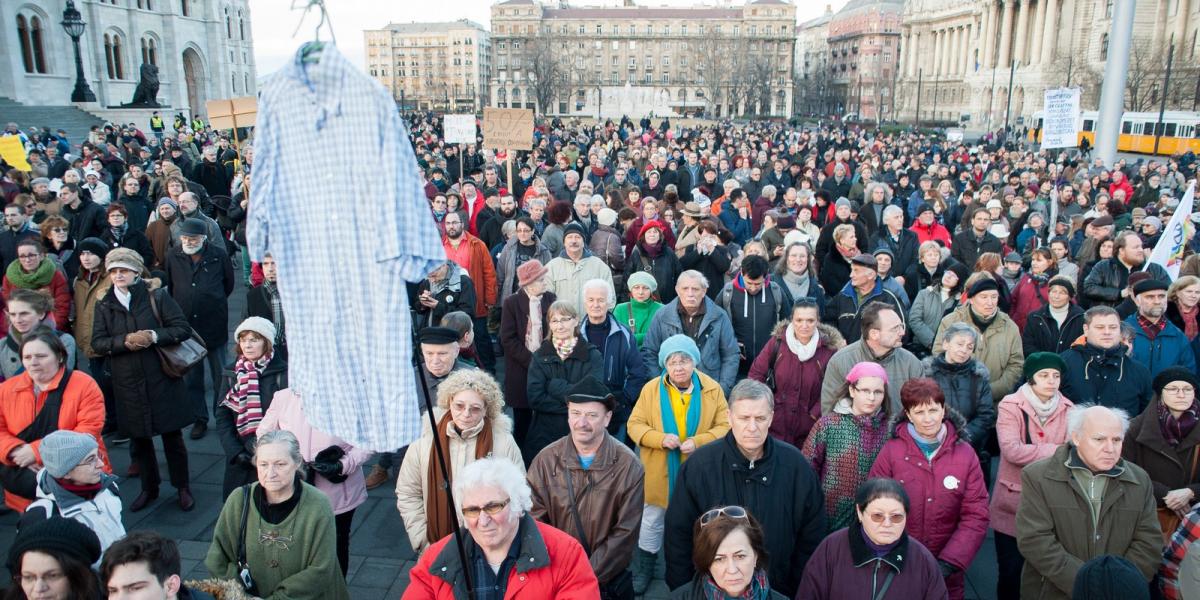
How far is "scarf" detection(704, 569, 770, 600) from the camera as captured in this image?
303 centimetres

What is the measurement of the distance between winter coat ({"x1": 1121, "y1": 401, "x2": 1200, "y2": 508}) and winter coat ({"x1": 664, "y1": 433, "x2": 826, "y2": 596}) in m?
1.90

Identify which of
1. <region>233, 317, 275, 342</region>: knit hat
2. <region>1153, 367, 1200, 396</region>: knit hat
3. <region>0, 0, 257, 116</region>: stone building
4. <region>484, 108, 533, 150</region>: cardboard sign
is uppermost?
<region>0, 0, 257, 116</region>: stone building

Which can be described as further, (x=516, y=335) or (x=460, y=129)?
(x=460, y=129)

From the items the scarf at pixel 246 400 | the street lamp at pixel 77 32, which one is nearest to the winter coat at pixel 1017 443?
the scarf at pixel 246 400

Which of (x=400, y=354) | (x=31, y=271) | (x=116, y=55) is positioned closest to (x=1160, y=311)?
(x=400, y=354)

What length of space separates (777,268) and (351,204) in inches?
211

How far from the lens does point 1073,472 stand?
12.1ft

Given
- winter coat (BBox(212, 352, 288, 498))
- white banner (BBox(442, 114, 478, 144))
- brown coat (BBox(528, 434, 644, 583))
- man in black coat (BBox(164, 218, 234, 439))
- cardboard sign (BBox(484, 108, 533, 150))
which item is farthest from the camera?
white banner (BBox(442, 114, 478, 144))

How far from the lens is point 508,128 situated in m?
13.1

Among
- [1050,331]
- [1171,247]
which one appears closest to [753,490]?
[1050,331]

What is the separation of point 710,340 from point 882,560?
264cm

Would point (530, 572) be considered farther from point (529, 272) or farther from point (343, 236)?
point (529, 272)

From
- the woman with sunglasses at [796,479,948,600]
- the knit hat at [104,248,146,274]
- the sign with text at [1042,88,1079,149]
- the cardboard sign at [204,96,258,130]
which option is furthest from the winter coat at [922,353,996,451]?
the cardboard sign at [204,96,258,130]

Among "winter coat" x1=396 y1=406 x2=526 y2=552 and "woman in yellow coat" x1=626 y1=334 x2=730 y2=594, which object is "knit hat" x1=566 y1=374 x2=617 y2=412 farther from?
"woman in yellow coat" x1=626 y1=334 x2=730 y2=594
